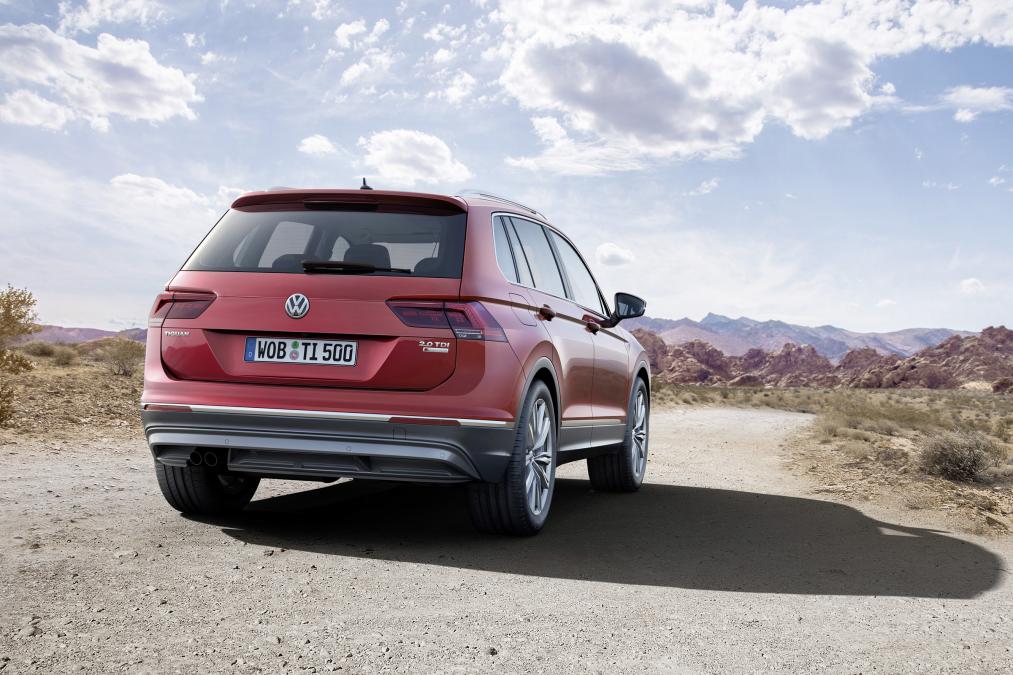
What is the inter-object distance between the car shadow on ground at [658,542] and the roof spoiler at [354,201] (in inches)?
72.7

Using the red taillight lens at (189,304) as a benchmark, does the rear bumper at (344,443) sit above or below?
below

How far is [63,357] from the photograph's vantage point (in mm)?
22000

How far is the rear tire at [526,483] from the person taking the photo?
5.31 metres

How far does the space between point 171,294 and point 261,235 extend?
59cm

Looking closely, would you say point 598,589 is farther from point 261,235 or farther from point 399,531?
point 261,235

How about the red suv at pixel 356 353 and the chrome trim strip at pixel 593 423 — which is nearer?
the red suv at pixel 356 353

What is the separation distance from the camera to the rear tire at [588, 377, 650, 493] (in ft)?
26.6

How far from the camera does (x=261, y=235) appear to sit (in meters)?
5.49

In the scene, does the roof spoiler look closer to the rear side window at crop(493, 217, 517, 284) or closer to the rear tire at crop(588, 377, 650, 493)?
the rear side window at crop(493, 217, 517, 284)

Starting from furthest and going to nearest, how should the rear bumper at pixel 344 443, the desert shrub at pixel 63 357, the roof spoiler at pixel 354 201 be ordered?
the desert shrub at pixel 63 357 < the roof spoiler at pixel 354 201 < the rear bumper at pixel 344 443

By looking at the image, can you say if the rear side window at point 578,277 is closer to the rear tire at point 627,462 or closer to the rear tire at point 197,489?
the rear tire at point 627,462

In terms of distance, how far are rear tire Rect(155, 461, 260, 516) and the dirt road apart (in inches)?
5.6

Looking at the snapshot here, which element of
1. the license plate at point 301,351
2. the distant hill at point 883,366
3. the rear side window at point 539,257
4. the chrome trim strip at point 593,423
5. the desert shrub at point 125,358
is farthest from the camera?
the distant hill at point 883,366

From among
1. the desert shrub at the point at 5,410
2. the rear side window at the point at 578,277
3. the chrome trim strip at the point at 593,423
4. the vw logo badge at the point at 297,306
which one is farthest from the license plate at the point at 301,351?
the desert shrub at the point at 5,410
